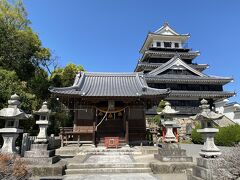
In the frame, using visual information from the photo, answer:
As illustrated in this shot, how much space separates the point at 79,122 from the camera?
15633 millimetres

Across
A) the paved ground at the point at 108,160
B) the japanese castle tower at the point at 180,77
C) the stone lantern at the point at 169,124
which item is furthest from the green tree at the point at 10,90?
the japanese castle tower at the point at 180,77

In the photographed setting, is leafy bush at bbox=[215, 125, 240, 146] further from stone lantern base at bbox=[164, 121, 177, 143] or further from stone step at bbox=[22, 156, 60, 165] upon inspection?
stone step at bbox=[22, 156, 60, 165]

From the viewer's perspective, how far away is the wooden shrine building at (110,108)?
1428 cm

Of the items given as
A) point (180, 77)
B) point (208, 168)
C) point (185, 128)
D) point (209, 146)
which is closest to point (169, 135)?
Result: point (209, 146)

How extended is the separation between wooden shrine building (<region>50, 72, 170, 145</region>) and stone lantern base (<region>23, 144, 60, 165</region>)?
19.5ft

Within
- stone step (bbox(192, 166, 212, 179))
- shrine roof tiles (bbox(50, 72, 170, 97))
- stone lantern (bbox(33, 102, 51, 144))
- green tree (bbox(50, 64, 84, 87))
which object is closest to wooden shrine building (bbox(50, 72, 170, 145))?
shrine roof tiles (bbox(50, 72, 170, 97))

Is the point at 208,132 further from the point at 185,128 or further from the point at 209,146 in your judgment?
the point at 185,128

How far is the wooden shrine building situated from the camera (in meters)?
14.3

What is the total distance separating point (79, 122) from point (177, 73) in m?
24.4

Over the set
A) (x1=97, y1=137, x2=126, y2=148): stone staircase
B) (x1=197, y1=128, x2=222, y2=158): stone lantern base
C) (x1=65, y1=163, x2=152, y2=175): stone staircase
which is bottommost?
(x1=65, y1=163, x2=152, y2=175): stone staircase

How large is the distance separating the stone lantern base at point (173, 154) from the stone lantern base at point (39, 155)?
16.5ft

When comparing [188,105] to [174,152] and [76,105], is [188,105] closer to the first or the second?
[76,105]

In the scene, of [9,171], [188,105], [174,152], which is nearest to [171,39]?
[188,105]

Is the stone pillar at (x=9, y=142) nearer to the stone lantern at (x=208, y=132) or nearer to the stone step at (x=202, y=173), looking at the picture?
the stone step at (x=202, y=173)
